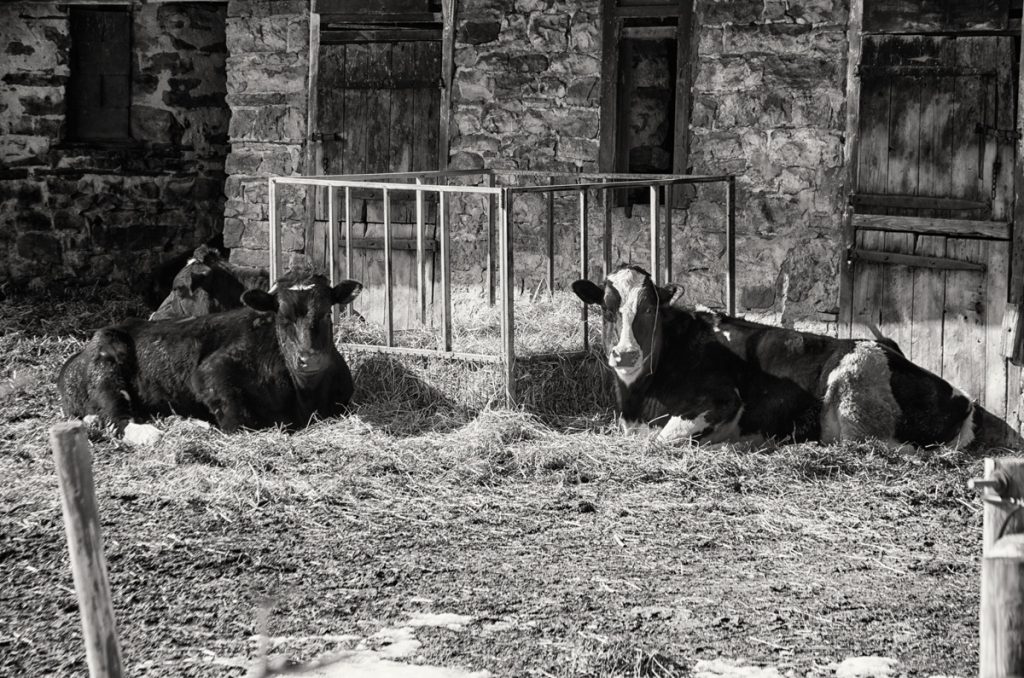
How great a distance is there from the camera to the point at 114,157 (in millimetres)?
12383

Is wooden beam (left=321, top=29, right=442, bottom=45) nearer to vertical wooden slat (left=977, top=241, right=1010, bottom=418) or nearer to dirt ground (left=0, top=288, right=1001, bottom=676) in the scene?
dirt ground (left=0, top=288, right=1001, bottom=676)

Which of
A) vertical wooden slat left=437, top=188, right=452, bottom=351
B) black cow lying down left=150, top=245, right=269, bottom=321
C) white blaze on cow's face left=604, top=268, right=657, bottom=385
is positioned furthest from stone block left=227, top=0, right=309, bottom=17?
white blaze on cow's face left=604, top=268, right=657, bottom=385

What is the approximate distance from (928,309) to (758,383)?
2.01 meters

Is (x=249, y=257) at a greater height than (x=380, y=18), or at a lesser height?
lesser

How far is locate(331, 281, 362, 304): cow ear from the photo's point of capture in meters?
7.75

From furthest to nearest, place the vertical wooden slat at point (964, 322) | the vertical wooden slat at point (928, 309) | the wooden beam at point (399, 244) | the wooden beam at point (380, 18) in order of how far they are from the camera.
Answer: the wooden beam at point (399, 244) < the wooden beam at point (380, 18) < the vertical wooden slat at point (928, 309) < the vertical wooden slat at point (964, 322)

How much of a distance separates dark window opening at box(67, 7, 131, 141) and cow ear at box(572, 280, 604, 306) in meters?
6.29

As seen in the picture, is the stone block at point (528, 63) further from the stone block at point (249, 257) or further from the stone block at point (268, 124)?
the stone block at point (249, 257)

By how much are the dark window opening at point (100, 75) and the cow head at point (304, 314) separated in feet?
17.9

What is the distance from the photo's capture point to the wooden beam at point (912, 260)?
8.80m

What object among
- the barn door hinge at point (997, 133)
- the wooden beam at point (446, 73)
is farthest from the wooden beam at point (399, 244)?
the barn door hinge at point (997, 133)

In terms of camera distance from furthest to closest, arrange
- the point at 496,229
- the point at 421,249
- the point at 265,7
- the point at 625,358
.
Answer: the point at 265,7 → the point at 496,229 → the point at 421,249 → the point at 625,358

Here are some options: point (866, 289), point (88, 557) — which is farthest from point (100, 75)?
point (88, 557)

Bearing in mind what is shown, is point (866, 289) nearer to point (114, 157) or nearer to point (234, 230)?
point (234, 230)
